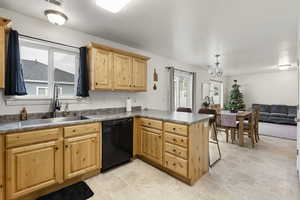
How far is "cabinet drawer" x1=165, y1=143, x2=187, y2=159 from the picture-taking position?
6.95 ft

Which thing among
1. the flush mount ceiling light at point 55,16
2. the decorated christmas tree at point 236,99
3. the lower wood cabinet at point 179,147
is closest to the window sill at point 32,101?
the flush mount ceiling light at point 55,16

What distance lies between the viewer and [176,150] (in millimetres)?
2230

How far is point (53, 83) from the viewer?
252cm

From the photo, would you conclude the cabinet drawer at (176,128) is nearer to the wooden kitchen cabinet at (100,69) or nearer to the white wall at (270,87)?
the wooden kitchen cabinet at (100,69)

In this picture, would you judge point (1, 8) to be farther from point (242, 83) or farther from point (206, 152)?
point (242, 83)

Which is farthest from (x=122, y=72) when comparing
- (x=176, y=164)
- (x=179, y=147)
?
(x=176, y=164)

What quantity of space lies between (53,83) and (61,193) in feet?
5.50

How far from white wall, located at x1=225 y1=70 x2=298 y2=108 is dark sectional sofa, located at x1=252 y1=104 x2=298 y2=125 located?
18.8 inches

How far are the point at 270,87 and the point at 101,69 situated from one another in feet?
26.8

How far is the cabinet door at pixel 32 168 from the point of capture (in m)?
1.61

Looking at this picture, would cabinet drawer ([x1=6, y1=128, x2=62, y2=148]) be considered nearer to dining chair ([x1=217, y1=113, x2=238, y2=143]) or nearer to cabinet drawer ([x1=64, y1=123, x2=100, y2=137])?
cabinet drawer ([x1=64, y1=123, x2=100, y2=137])

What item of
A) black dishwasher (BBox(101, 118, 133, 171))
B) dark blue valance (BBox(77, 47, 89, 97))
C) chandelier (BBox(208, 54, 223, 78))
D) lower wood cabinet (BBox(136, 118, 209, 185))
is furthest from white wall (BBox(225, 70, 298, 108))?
dark blue valance (BBox(77, 47, 89, 97))

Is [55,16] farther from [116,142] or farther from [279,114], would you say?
[279,114]

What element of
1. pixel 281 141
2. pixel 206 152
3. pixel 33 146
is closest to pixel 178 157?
pixel 206 152
